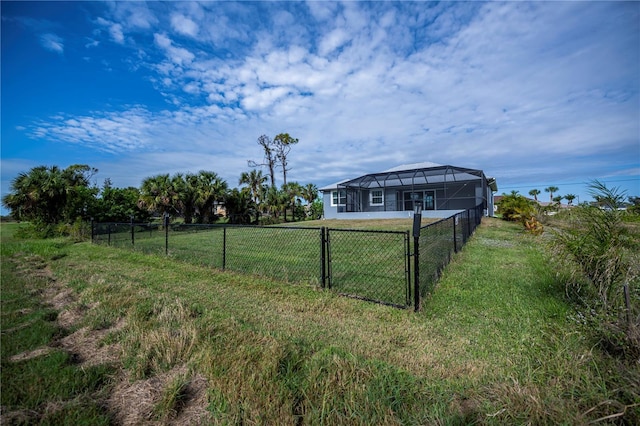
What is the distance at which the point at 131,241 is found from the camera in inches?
399

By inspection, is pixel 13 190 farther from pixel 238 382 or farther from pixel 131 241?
pixel 238 382

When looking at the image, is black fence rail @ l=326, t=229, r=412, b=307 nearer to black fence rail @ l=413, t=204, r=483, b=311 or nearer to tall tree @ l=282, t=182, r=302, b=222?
black fence rail @ l=413, t=204, r=483, b=311

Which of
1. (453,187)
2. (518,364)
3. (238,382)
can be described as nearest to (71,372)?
(238,382)

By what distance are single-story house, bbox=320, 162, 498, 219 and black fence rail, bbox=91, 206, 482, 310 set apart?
10.1 m

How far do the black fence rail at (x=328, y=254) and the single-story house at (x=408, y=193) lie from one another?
33.2 ft

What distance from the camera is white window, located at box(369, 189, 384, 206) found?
2412 cm

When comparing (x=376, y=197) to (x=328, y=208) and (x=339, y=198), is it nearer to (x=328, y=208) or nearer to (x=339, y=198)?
(x=339, y=198)

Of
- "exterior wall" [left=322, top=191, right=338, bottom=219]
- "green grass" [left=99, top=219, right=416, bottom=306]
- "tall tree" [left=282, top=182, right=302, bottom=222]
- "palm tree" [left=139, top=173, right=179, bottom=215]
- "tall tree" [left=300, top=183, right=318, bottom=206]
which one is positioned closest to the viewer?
"green grass" [left=99, top=219, right=416, bottom=306]

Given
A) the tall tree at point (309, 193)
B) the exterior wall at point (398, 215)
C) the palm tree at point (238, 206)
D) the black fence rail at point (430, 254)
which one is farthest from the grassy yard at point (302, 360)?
the tall tree at point (309, 193)

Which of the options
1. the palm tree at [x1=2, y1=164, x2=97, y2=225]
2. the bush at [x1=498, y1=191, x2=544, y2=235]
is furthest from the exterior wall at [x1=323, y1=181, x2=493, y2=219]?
the palm tree at [x1=2, y1=164, x2=97, y2=225]

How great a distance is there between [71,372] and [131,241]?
900 centimetres

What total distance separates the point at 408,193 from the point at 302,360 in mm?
22838

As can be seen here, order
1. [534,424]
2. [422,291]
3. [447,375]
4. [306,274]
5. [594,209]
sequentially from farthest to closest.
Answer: [306,274]
[422,291]
[594,209]
[447,375]
[534,424]

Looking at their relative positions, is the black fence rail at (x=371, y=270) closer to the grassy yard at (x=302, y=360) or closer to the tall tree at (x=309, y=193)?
the grassy yard at (x=302, y=360)
